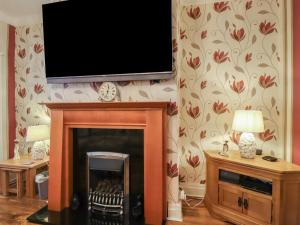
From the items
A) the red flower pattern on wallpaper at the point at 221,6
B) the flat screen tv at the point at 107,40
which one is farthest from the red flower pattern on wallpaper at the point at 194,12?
the flat screen tv at the point at 107,40

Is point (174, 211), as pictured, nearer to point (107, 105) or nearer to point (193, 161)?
point (193, 161)

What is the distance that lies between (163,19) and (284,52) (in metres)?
1.41

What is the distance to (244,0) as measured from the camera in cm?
244

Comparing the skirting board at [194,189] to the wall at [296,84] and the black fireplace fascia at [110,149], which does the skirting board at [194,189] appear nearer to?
the black fireplace fascia at [110,149]

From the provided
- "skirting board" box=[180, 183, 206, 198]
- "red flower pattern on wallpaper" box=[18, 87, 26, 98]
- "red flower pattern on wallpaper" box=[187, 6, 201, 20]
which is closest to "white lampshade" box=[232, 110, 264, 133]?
"skirting board" box=[180, 183, 206, 198]

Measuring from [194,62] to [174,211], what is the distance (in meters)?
1.74

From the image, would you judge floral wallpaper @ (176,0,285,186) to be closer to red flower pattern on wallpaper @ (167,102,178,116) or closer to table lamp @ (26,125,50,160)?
red flower pattern on wallpaper @ (167,102,178,116)

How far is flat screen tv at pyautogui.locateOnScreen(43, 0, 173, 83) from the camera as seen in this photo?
2047mm

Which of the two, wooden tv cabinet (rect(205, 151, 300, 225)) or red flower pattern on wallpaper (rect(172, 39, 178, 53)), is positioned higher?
red flower pattern on wallpaper (rect(172, 39, 178, 53))

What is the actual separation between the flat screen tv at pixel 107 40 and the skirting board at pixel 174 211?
51.9 inches

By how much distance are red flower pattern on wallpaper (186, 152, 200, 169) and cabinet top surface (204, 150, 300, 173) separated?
Answer: 364mm

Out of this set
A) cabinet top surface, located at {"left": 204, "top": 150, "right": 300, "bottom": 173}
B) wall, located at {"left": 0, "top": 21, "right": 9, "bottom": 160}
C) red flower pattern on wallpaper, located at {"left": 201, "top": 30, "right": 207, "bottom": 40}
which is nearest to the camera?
cabinet top surface, located at {"left": 204, "top": 150, "right": 300, "bottom": 173}

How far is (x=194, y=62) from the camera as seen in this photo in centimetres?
259

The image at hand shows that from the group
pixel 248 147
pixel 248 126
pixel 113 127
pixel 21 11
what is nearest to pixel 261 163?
pixel 248 147
